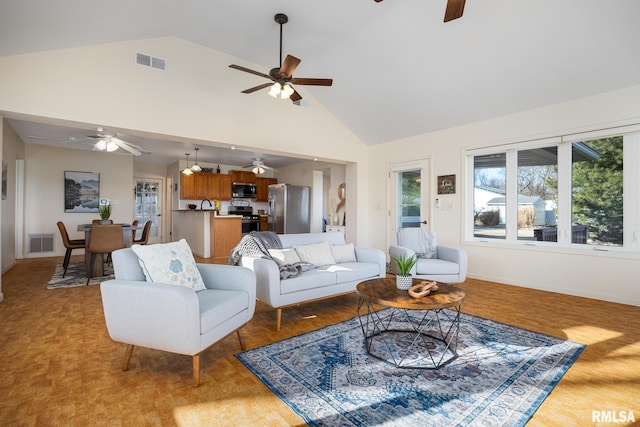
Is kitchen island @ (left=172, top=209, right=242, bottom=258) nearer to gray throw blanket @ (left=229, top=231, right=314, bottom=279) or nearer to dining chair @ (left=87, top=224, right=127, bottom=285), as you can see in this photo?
dining chair @ (left=87, top=224, right=127, bottom=285)

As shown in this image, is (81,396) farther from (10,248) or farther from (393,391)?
(10,248)

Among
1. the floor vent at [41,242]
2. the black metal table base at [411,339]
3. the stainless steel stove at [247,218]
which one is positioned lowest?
the black metal table base at [411,339]

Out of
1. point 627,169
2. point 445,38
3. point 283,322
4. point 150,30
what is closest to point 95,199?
point 150,30

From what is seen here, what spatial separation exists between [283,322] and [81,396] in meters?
1.61

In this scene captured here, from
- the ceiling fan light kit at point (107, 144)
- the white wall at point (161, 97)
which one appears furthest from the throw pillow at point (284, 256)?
the ceiling fan light kit at point (107, 144)

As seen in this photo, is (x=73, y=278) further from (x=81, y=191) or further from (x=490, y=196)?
(x=490, y=196)

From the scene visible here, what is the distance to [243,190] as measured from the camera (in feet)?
29.8

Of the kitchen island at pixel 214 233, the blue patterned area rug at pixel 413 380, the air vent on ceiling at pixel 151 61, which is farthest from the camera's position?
the kitchen island at pixel 214 233

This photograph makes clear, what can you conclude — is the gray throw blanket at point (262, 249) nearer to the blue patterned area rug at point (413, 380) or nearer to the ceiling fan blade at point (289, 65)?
the blue patterned area rug at point (413, 380)

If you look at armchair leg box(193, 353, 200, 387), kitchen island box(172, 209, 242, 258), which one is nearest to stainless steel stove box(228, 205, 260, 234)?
kitchen island box(172, 209, 242, 258)

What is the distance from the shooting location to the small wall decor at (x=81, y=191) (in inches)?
285

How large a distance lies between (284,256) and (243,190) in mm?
6206

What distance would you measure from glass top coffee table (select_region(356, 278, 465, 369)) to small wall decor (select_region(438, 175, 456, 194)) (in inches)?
109

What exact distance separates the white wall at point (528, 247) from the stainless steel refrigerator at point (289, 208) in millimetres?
2885
